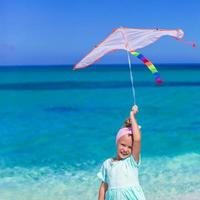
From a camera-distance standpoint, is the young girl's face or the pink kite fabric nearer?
the young girl's face

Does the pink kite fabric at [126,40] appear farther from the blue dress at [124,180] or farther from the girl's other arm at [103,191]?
the girl's other arm at [103,191]

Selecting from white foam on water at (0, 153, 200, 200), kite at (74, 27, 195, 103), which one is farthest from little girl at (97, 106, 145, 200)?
white foam on water at (0, 153, 200, 200)

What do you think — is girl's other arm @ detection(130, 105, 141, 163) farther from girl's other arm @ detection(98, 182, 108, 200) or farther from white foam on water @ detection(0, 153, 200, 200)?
white foam on water @ detection(0, 153, 200, 200)

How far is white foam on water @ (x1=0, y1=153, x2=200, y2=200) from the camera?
24.4 feet

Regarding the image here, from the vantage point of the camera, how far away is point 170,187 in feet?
25.4

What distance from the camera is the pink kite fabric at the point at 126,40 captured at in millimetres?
3861

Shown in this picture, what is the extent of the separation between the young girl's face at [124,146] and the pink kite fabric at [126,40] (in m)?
0.50

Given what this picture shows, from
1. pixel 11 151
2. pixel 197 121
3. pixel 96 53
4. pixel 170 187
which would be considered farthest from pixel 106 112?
pixel 96 53

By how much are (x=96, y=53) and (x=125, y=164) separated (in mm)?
687

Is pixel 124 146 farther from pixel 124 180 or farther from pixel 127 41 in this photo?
pixel 127 41

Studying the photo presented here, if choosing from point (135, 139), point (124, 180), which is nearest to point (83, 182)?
point (124, 180)

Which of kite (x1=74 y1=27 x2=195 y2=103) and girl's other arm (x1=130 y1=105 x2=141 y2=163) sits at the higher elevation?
kite (x1=74 y1=27 x2=195 y2=103)

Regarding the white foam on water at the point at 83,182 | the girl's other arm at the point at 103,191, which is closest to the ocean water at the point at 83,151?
the white foam on water at the point at 83,182

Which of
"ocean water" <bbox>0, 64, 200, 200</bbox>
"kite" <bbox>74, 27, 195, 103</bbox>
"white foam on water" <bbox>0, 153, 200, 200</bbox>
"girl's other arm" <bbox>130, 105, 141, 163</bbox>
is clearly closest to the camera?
"girl's other arm" <bbox>130, 105, 141, 163</bbox>
